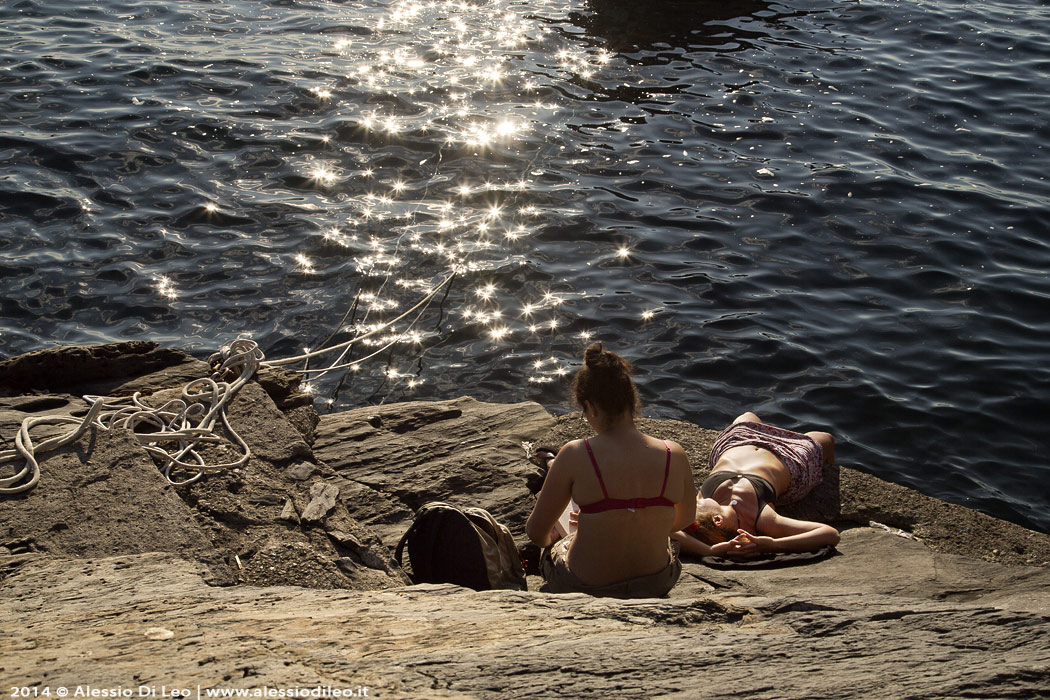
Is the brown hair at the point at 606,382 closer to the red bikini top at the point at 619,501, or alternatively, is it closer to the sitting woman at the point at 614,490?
the sitting woman at the point at 614,490

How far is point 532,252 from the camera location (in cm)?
957

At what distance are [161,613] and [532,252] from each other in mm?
6886

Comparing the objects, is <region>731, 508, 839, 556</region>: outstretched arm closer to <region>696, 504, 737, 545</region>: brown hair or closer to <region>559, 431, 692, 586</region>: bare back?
<region>696, 504, 737, 545</region>: brown hair

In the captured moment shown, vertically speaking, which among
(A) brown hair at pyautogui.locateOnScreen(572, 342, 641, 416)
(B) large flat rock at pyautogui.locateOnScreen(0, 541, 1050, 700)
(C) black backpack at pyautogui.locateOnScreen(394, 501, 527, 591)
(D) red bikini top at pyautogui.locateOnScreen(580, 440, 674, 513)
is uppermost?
(A) brown hair at pyautogui.locateOnScreen(572, 342, 641, 416)

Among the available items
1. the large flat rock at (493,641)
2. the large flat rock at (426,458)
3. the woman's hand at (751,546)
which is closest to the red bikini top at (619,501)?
the large flat rock at (493,641)

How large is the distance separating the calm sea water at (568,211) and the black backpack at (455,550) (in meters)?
3.33

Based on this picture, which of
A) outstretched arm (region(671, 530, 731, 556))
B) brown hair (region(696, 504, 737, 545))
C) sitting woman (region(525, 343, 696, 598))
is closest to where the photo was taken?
sitting woman (region(525, 343, 696, 598))

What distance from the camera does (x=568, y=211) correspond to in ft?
33.6

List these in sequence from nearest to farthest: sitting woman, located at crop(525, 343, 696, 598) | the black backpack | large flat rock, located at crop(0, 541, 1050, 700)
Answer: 1. large flat rock, located at crop(0, 541, 1050, 700)
2. the black backpack
3. sitting woman, located at crop(525, 343, 696, 598)

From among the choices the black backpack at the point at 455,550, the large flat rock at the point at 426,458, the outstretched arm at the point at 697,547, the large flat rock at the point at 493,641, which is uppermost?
the large flat rock at the point at 493,641

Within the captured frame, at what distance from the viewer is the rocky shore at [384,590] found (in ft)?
8.60

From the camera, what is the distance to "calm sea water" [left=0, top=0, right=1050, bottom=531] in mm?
7934

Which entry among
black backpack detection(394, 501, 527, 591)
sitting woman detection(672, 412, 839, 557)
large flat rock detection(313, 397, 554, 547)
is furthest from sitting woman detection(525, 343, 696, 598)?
large flat rock detection(313, 397, 554, 547)

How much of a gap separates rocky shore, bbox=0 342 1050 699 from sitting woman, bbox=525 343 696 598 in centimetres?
41
